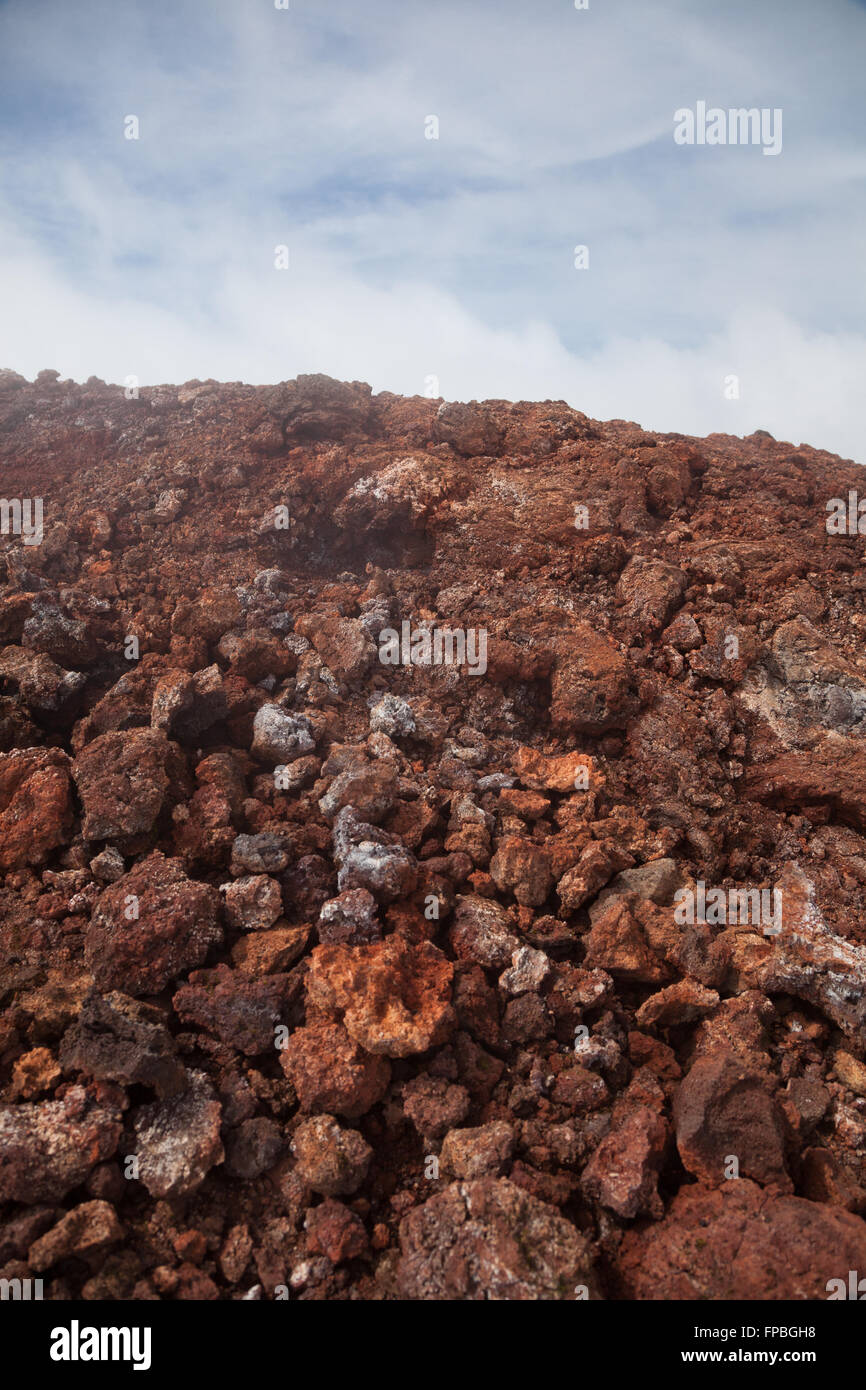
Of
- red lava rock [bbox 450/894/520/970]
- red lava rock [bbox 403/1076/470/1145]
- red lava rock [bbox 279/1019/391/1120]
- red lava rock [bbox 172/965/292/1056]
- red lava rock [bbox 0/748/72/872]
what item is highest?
red lava rock [bbox 0/748/72/872]

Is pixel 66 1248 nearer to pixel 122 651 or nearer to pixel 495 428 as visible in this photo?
pixel 122 651

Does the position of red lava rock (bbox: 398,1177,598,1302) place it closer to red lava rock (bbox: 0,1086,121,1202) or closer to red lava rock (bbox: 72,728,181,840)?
red lava rock (bbox: 0,1086,121,1202)

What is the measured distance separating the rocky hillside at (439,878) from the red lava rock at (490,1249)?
0.07 feet

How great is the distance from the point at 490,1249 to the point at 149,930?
3442 mm

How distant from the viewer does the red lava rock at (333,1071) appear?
5070 millimetres

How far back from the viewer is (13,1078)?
5.14m

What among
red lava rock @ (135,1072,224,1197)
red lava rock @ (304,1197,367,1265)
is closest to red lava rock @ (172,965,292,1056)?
red lava rock @ (135,1072,224,1197)

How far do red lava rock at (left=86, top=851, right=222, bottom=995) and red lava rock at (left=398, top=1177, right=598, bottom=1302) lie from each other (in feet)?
8.67

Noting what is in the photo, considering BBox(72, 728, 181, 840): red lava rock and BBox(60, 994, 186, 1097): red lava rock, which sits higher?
BBox(72, 728, 181, 840): red lava rock

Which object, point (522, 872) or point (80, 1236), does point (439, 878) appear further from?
point (80, 1236)

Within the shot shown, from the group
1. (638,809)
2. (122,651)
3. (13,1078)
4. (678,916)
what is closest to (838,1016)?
(678,916)

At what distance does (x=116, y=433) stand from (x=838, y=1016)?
1455 cm

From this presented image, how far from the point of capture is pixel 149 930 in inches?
228

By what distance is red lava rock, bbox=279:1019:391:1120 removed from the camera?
16.6 ft
